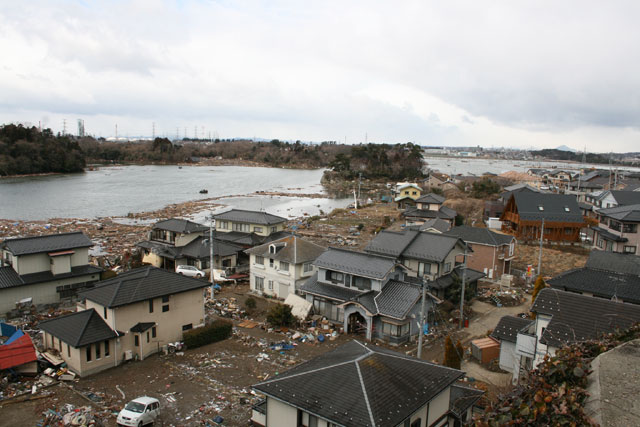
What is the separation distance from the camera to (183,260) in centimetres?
2434

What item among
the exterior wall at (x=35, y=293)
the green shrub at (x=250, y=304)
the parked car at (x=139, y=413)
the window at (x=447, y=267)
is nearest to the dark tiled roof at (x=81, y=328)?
the parked car at (x=139, y=413)

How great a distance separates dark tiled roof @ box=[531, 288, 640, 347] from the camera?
35.5ft

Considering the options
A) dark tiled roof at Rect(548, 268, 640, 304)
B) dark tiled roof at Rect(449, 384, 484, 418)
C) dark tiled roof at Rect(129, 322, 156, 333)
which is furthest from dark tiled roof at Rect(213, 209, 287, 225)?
dark tiled roof at Rect(449, 384, 484, 418)

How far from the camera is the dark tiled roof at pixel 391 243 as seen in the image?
20.3 metres

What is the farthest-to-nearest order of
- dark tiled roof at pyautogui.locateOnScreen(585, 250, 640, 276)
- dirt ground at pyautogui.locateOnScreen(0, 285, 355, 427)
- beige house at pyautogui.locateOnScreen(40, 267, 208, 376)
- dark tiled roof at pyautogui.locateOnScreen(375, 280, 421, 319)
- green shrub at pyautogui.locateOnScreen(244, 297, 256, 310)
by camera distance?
green shrub at pyautogui.locateOnScreen(244, 297, 256, 310)
dark tiled roof at pyautogui.locateOnScreen(585, 250, 640, 276)
dark tiled roof at pyautogui.locateOnScreen(375, 280, 421, 319)
beige house at pyautogui.locateOnScreen(40, 267, 208, 376)
dirt ground at pyautogui.locateOnScreen(0, 285, 355, 427)

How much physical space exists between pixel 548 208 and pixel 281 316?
2446 centimetres

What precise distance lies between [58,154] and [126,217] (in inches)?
2097

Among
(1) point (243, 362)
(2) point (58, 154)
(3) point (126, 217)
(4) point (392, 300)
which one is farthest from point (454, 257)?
(2) point (58, 154)

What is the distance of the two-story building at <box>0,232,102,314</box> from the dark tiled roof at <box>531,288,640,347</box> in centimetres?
1841

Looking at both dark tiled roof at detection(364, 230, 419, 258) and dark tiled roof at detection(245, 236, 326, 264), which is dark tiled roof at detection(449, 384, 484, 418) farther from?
dark tiled roof at detection(245, 236, 326, 264)

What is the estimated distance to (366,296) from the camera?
1670 cm

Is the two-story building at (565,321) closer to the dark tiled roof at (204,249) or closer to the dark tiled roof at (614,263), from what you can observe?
the dark tiled roof at (614,263)

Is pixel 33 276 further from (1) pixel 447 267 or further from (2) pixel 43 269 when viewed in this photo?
(1) pixel 447 267

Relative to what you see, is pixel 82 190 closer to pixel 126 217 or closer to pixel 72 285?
pixel 126 217
